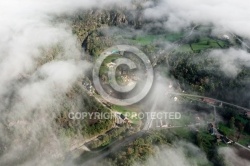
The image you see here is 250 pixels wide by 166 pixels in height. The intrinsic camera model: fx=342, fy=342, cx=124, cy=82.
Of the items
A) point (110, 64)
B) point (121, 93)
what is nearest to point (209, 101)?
point (121, 93)

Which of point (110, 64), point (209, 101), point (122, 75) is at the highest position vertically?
point (110, 64)

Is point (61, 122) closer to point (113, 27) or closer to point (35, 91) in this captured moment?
point (35, 91)

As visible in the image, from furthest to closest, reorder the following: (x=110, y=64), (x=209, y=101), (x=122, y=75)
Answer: (x=110, y=64), (x=122, y=75), (x=209, y=101)

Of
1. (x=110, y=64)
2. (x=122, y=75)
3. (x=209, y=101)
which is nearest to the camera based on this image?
(x=209, y=101)

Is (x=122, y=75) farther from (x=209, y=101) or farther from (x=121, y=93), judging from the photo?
(x=209, y=101)

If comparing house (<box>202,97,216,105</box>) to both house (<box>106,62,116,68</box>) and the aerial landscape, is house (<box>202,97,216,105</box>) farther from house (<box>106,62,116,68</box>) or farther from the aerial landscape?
house (<box>106,62,116,68</box>)

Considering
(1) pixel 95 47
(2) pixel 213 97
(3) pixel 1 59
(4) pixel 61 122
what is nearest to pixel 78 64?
(1) pixel 95 47
